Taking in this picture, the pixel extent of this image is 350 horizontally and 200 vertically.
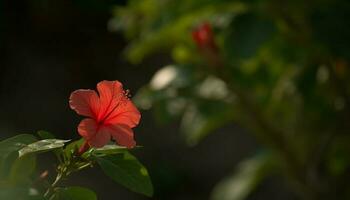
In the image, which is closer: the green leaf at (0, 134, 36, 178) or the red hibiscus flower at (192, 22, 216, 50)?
the green leaf at (0, 134, 36, 178)

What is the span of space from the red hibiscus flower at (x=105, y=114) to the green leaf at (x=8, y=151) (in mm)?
72

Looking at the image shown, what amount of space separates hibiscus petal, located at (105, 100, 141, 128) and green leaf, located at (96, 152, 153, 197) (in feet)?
0.13

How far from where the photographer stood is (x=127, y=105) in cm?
95

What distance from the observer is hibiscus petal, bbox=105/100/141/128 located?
3.11 ft

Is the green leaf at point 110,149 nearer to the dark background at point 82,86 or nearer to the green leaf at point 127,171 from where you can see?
the green leaf at point 127,171

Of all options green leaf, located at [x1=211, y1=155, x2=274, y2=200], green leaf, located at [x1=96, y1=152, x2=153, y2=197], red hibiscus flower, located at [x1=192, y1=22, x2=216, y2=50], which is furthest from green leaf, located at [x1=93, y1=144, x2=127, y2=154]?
green leaf, located at [x1=211, y1=155, x2=274, y2=200]

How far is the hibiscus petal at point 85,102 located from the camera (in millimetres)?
922

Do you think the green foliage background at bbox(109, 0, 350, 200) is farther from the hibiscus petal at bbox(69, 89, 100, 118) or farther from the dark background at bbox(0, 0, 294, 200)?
the dark background at bbox(0, 0, 294, 200)

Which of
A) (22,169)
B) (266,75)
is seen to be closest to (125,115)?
(22,169)

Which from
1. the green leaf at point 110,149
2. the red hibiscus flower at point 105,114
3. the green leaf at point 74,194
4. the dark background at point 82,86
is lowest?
the green leaf at point 74,194

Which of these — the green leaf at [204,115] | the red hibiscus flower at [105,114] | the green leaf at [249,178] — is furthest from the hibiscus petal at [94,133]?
the green leaf at [249,178]

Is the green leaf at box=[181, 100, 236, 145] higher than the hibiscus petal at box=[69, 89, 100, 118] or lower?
higher

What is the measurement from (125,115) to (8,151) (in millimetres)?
154

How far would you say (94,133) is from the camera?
92cm
